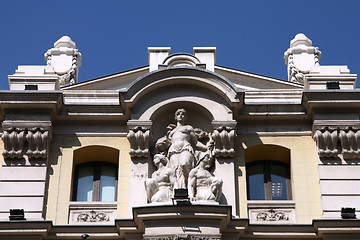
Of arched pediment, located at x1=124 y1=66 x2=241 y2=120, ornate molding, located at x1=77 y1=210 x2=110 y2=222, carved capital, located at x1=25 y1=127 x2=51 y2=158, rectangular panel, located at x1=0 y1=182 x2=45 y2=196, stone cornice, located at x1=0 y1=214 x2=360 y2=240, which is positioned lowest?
stone cornice, located at x1=0 y1=214 x2=360 y2=240

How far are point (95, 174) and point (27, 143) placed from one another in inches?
98.6

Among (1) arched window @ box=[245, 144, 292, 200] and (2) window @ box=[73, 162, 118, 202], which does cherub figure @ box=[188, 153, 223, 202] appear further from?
(2) window @ box=[73, 162, 118, 202]

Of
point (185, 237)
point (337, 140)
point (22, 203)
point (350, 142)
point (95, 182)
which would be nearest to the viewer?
point (185, 237)

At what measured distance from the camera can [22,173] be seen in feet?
89.8

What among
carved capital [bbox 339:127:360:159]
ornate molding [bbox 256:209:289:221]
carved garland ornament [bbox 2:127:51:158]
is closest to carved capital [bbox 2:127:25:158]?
carved garland ornament [bbox 2:127:51:158]

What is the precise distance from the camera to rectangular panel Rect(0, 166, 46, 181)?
27269mm

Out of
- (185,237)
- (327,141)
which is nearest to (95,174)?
(185,237)

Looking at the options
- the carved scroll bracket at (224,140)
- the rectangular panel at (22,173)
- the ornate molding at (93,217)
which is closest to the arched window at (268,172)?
the carved scroll bracket at (224,140)

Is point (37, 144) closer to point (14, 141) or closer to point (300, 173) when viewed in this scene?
point (14, 141)

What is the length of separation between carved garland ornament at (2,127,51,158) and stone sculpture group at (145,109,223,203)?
3.47m

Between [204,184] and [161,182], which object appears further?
[161,182]

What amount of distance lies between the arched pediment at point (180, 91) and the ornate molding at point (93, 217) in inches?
134

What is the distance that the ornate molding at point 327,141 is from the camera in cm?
2770

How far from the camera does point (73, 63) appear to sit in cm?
3578
